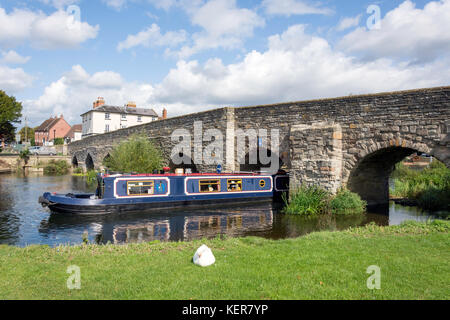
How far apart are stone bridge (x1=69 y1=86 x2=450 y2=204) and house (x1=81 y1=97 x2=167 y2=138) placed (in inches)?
1264

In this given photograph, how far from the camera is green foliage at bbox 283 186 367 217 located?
39.9ft

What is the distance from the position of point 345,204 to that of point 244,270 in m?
8.25

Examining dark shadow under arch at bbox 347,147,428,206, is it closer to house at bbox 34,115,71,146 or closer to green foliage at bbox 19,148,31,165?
green foliage at bbox 19,148,31,165

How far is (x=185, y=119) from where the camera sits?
18562 millimetres

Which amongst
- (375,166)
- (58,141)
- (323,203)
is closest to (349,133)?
(375,166)

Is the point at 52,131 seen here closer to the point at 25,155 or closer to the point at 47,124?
the point at 47,124

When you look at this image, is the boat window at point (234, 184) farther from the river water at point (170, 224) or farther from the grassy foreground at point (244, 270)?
the grassy foreground at point (244, 270)

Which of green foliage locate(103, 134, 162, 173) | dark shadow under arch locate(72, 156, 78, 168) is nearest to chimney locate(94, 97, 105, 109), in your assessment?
dark shadow under arch locate(72, 156, 78, 168)

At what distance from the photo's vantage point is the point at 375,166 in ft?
44.9

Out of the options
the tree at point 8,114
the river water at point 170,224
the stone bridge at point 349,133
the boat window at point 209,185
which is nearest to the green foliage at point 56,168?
the tree at point 8,114

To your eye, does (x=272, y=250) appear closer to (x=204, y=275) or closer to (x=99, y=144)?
(x=204, y=275)

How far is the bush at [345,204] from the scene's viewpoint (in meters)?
12.1

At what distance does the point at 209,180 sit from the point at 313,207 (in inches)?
166
